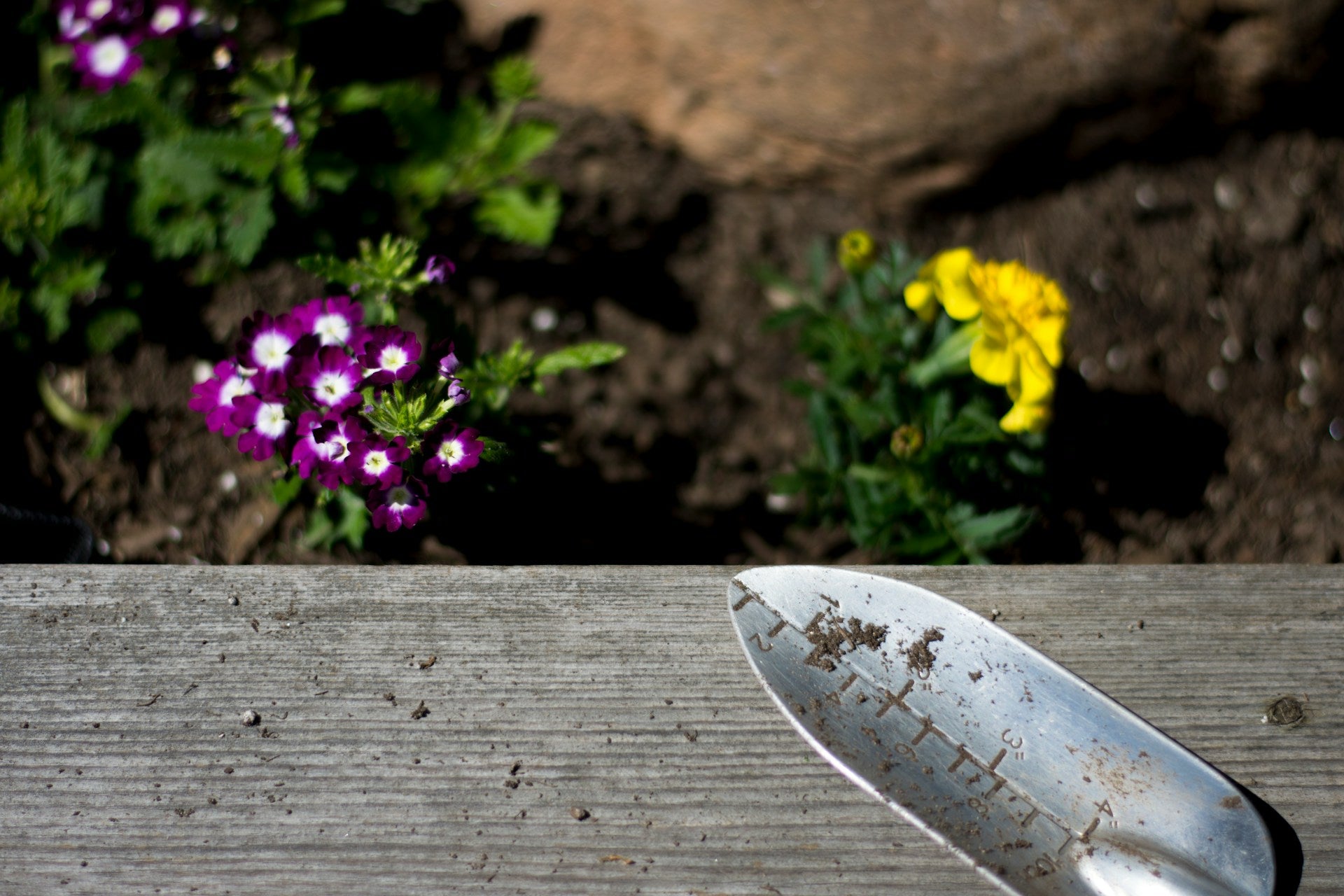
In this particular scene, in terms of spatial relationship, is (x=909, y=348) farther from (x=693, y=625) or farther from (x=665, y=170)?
Result: (x=665, y=170)

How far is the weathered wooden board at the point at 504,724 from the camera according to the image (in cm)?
97

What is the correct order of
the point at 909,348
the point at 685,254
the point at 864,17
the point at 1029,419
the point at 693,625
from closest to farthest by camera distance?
the point at 693,625 < the point at 1029,419 < the point at 909,348 < the point at 864,17 < the point at 685,254

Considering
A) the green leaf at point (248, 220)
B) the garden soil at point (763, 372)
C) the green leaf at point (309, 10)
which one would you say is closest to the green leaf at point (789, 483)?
the garden soil at point (763, 372)

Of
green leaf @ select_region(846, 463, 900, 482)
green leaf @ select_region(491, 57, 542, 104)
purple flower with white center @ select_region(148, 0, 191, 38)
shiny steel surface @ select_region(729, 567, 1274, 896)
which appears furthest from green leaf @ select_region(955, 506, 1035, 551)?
purple flower with white center @ select_region(148, 0, 191, 38)

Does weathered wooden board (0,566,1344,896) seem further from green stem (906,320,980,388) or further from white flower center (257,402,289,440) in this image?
green stem (906,320,980,388)

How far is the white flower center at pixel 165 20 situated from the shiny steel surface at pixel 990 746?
5.08ft

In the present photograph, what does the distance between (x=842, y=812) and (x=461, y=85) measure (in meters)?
1.97

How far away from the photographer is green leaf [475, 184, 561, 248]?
74.0 inches

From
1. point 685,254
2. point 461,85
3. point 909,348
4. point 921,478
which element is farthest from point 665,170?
point 921,478

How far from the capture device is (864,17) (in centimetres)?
198

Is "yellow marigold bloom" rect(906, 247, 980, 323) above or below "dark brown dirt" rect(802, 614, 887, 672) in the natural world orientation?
above

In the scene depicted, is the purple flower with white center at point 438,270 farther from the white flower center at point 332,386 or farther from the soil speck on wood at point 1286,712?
the soil speck on wood at point 1286,712

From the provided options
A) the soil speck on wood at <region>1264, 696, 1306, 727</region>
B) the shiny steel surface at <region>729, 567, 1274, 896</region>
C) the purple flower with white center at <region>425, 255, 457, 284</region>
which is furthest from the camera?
the purple flower with white center at <region>425, 255, 457, 284</region>

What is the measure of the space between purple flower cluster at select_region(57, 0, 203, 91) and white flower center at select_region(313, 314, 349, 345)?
0.90 metres
